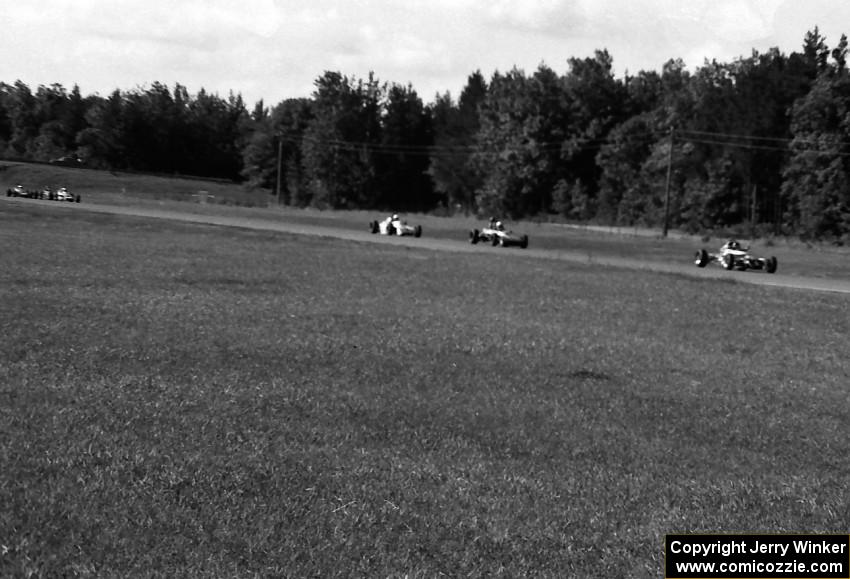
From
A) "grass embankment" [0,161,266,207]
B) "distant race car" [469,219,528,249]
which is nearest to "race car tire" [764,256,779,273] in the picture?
"distant race car" [469,219,528,249]

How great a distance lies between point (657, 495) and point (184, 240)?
35459 mm

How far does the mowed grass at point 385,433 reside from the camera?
21.6 feet

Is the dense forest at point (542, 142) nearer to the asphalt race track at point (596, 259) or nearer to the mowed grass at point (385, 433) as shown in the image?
the asphalt race track at point (596, 259)

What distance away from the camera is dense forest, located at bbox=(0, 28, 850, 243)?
82.0m

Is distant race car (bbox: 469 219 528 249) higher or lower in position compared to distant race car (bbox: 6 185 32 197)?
lower

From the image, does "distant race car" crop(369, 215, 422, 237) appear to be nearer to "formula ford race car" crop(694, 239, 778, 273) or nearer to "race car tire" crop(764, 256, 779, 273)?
"formula ford race car" crop(694, 239, 778, 273)

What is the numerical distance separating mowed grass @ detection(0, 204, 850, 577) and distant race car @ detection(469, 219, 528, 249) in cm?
2982

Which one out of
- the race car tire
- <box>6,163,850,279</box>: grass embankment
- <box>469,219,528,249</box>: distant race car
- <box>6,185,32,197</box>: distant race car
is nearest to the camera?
the race car tire

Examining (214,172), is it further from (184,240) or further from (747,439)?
(747,439)

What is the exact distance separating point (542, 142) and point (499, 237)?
64.2m

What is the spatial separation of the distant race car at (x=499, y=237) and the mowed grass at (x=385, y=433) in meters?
29.8

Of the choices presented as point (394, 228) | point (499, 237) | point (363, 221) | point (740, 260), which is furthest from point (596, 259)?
point (363, 221)

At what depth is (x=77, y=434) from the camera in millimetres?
8398

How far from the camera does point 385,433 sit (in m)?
10.1
